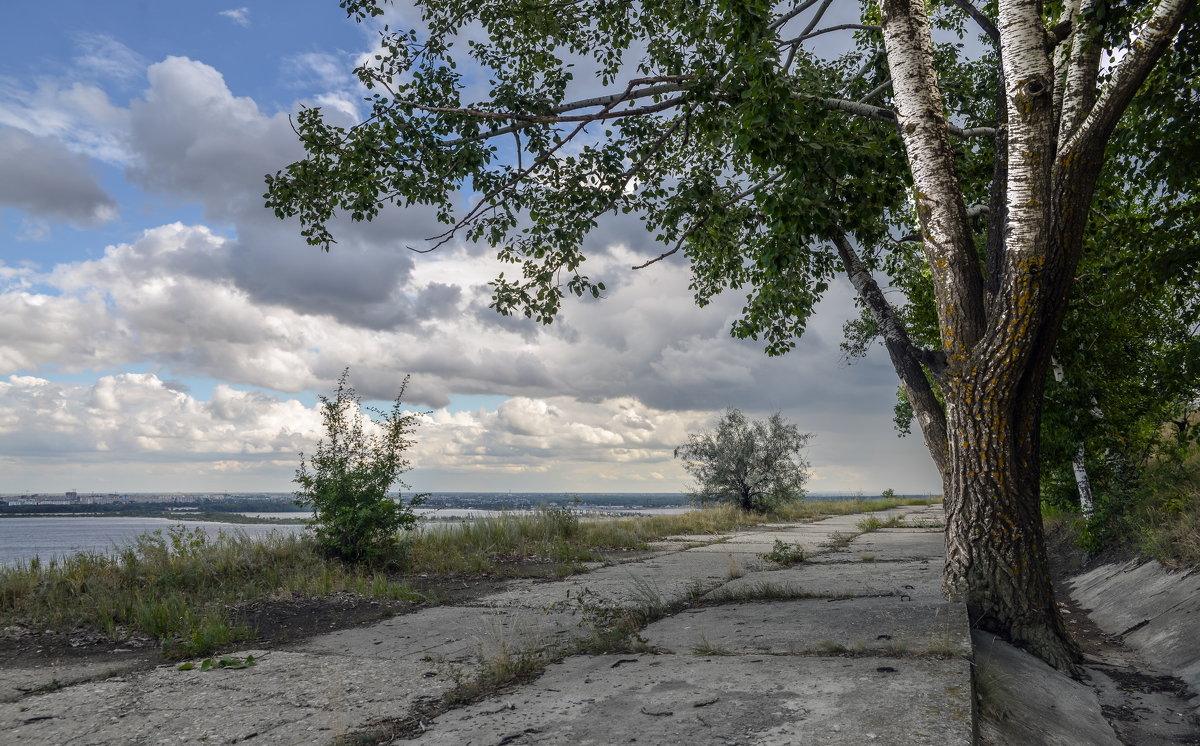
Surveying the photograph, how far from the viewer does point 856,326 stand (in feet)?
63.5

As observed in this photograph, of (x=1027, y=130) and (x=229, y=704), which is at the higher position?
(x=1027, y=130)

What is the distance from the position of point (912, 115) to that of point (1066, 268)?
168 centimetres

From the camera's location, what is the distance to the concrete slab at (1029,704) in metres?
3.42

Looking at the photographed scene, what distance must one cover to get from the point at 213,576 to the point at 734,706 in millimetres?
6792

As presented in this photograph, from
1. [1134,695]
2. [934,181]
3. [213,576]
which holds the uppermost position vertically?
[934,181]

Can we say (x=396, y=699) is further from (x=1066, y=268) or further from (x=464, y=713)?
(x=1066, y=268)

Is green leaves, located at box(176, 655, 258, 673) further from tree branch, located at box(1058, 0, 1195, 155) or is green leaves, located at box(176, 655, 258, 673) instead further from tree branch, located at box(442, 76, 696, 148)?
tree branch, located at box(1058, 0, 1195, 155)

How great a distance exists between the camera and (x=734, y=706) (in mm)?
3295

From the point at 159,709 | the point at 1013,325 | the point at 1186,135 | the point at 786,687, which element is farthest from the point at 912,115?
the point at 159,709

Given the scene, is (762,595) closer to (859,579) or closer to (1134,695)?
(859,579)

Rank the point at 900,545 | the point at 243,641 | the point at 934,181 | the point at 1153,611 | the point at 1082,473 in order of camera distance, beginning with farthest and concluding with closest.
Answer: the point at 900,545
the point at 1082,473
the point at 1153,611
the point at 934,181
the point at 243,641

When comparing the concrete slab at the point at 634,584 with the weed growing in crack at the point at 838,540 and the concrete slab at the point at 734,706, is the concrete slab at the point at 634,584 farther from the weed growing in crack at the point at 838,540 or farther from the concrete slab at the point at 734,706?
the weed growing in crack at the point at 838,540

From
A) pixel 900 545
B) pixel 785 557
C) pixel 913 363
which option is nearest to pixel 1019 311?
pixel 913 363

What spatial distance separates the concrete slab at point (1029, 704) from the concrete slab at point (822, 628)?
0.77 ft
